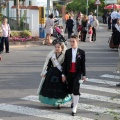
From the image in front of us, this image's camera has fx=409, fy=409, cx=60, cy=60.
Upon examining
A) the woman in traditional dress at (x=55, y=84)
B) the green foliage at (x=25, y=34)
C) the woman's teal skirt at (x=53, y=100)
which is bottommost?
the woman's teal skirt at (x=53, y=100)

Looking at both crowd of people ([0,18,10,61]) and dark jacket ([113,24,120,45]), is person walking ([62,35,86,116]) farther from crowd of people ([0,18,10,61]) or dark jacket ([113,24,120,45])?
crowd of people ([0,18,10,61])

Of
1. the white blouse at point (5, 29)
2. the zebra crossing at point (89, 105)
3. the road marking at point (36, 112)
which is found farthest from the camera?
the white blouse at point (5, 29)

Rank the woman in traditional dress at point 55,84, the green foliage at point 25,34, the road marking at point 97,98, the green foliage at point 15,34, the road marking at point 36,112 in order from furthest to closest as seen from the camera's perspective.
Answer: the green foliage at point 25,34 → the green foliage at point 15,34 → the road marking at point 97,98 → the woman in traditional dress at point 55,84 → the road marking at point 36,112

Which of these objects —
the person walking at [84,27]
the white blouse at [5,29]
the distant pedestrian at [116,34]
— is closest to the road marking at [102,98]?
the distant pedestrian at [116,34]

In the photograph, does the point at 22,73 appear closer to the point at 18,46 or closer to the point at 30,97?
the point at 30,97

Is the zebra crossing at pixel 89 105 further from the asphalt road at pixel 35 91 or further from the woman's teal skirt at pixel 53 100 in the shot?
the woman's teal skirt at pixel 53 100

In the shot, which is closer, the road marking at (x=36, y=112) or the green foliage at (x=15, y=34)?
the road marking at (x=36, y=112)

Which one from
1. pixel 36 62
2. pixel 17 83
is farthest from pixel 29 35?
pixel 17 83

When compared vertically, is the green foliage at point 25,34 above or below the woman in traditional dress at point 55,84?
above

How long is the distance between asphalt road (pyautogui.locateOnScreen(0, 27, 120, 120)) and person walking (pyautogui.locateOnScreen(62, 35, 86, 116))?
44 centimetres

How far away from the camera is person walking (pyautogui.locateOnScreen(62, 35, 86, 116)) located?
8562mm

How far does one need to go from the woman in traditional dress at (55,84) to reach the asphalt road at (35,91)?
0.24 meters

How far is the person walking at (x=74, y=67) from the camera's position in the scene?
8.56 metres

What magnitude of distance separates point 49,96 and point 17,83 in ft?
10.5
